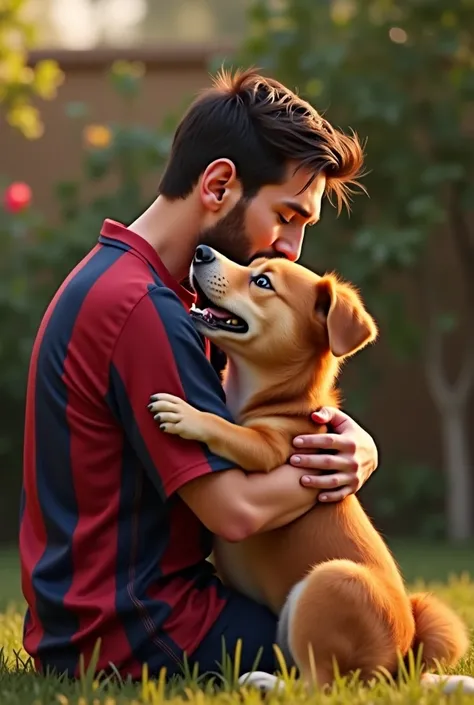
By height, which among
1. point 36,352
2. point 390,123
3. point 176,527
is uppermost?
point 390,123

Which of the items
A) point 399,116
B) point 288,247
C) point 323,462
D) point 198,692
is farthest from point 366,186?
point 198,692

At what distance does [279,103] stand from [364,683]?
1.60 meters

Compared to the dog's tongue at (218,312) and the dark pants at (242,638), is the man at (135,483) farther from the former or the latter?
the dog's tongue at (218,312)

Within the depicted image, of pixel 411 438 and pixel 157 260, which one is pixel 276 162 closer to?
pixel 157 260

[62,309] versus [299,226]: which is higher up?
[299,226]

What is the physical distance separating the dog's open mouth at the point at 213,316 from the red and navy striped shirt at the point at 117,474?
0.26m

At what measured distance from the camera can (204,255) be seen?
3.63 metres

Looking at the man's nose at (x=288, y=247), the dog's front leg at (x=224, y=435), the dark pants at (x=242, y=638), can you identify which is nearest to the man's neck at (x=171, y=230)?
the man's nose at (x=288, y=247)

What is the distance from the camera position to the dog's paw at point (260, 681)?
123 inches

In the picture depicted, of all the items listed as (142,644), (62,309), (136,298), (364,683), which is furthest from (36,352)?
(364,683)

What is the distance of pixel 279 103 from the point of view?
377 centimetres

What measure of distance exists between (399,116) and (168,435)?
6.78 meters

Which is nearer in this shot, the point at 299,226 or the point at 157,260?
the point at 157,260

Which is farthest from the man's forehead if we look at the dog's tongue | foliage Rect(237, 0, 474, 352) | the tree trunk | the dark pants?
the tree trunk
